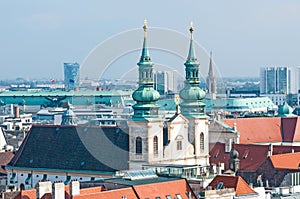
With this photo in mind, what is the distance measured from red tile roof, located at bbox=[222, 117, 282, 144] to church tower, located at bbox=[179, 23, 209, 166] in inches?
847

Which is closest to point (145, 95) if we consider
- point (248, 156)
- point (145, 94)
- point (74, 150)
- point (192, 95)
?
point (145, 94)

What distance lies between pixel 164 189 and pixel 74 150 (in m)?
19.9

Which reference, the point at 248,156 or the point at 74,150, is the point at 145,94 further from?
the point at 248,156

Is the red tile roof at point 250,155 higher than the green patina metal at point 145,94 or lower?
lower

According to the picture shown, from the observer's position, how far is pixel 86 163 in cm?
7500

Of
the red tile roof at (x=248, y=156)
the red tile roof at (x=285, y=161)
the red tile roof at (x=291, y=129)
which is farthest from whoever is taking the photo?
the red tile roof at (x=291, y=129)

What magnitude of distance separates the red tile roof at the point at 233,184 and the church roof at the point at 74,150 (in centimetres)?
1214

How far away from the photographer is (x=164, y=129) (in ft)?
243

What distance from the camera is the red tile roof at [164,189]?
56062 mm

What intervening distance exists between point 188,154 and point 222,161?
468 inches

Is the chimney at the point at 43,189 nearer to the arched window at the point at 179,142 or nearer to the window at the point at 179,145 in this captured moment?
the arched window at the point at 179,142

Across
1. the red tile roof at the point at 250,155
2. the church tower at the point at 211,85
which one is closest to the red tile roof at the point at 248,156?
the red tile roof at the point at 250,155

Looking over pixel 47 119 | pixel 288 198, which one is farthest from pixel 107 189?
pixel 47 119

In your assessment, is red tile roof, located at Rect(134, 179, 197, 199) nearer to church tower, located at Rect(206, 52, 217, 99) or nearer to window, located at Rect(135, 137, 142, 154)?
window, located at Rect(135, 137, 142, 154)
